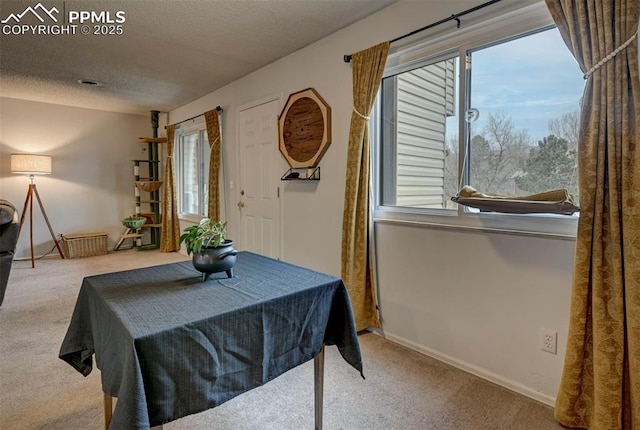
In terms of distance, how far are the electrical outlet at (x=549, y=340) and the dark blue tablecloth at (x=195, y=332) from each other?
3.32 feet

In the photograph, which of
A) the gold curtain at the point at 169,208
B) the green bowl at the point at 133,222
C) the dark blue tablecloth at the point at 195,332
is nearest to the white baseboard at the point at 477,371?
the dark blue tablecloth at the point at 195,332

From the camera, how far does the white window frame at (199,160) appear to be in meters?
5.03

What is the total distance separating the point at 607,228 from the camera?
1.49m

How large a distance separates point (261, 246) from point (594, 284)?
294 cm

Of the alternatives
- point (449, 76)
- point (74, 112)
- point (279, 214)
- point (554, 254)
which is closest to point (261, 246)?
point (279, 214)

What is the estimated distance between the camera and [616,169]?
1460 mm

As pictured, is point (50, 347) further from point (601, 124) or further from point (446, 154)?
point (601, 124)

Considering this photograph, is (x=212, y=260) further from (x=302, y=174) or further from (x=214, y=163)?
(x=214, y=163)

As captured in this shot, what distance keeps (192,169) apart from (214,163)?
1273 mm

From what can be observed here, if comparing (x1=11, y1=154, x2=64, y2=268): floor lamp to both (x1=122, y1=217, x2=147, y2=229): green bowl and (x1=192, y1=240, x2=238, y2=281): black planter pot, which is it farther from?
(x1=192, y1=240, x2=238, y2=281): black planter pot

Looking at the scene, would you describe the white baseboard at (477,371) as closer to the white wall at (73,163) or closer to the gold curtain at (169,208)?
the gold curtain at (169,208)

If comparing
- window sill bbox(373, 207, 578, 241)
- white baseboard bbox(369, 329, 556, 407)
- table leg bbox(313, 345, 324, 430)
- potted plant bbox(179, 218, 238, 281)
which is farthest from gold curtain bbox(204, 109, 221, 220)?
table leg bbox(313, 345, 324, 430)

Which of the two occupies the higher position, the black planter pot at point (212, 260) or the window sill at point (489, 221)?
the window sill at point (489, 221)

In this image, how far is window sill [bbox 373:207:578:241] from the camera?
172 cm
